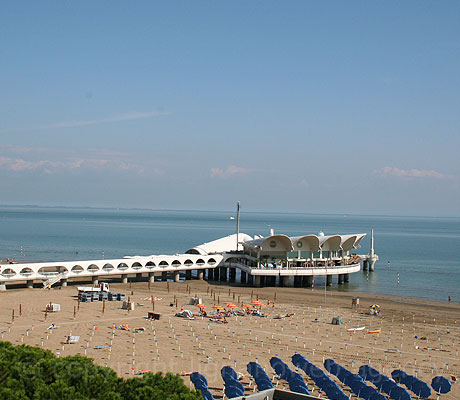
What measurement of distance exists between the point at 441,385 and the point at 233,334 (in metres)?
15.5

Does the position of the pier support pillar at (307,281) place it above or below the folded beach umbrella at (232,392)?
below

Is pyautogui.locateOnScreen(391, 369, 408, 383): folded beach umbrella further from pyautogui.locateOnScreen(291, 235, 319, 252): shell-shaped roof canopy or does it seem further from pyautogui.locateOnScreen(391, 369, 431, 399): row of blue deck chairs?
pyautogui.locateOnScreen(291, 235, 319, 252): shell-shaped roof canopy

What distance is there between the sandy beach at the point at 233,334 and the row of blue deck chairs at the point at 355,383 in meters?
1.40

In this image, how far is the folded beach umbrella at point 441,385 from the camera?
2530 cm

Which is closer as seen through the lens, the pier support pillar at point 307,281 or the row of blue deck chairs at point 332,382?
the row of blue deck chairs at point 332,382

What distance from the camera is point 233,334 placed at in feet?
124

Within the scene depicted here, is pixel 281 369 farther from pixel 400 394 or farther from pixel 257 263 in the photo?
pixel 257 263

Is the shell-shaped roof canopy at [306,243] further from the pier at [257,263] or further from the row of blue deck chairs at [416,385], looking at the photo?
the row of blue deck chairs at [416,385]

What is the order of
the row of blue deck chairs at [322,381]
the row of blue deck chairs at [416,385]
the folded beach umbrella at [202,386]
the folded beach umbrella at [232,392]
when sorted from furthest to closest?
1. the row of blue deck chairs at [416,385]
2. the row of blue deck chairs at [322,381]
3. the folded beach umbrella at [232,392]
4. the folded beach umbrella at [202,386]

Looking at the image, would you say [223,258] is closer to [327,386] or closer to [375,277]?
[375,277]

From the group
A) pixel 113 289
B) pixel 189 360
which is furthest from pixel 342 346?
pixel 113 289

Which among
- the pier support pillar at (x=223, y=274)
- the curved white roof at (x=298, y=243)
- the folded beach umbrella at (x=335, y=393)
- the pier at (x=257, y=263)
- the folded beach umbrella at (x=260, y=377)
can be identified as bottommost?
the pier support pillar at (x=223, y=274)

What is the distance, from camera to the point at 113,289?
59.0m

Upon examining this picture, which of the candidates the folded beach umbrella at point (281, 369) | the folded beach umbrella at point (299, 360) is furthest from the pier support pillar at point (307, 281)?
the folded beach umbrella at point (281, 369)
